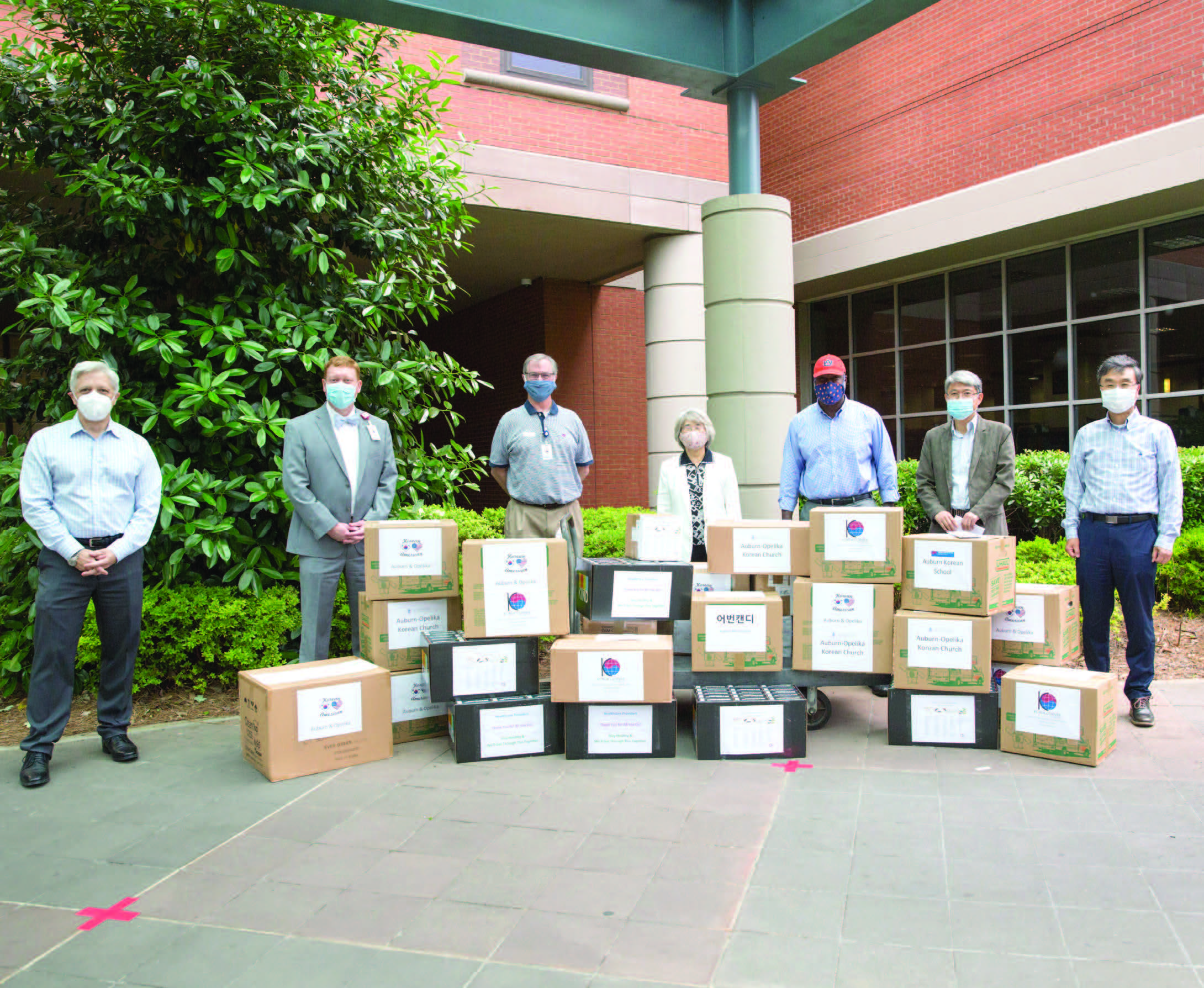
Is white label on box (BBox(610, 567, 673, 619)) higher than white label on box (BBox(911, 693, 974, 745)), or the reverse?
white label on box (BBox(610, 567, 673, 619))

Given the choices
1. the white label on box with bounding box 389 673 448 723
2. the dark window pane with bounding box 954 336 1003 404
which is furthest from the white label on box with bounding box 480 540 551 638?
the dark window pane with bounding box 954 336 1003 404

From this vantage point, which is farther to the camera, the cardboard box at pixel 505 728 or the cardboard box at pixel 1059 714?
the cardboard box at pixel 505 728

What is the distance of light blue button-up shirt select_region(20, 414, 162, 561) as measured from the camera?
442 cm

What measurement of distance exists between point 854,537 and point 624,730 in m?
1.54

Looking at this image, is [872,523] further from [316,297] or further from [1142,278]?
[1142,278]

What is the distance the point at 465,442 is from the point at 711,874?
13.8 metres

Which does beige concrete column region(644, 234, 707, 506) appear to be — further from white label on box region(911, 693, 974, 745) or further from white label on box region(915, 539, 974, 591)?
white label on box region(911, 693, 974, 745)

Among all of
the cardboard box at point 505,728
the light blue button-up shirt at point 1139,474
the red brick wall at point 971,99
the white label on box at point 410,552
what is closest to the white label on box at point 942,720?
the light blue button-up shirt at point 1139,474

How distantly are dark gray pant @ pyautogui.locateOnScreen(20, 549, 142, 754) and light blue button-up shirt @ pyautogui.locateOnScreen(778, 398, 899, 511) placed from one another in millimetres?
3690

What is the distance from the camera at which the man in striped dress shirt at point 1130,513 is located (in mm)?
4902

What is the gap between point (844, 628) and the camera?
4840 mm

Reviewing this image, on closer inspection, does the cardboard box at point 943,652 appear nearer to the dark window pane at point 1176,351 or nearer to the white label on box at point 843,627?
the white label on box at point 843,627

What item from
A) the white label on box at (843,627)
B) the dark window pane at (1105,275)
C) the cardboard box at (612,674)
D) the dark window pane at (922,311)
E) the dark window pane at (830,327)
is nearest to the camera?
the cardboard box at (612,674)

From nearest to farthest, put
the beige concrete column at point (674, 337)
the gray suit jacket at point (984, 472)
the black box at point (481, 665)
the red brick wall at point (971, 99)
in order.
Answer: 1. the black box at point (481, 665)
2. the gray suit jacket at point (984, 472)
3. the red brick wall at point (971, 99)
4. the beige concrete column at point (674, 337)
